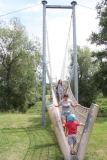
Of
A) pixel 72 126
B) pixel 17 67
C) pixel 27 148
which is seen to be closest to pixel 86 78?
pixel 17 67

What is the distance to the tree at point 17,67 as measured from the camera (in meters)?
22.0

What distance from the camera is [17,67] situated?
73.1 feet

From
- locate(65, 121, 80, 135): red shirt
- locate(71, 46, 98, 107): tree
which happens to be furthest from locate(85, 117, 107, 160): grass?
locate(71, 46, 98, 107): tree

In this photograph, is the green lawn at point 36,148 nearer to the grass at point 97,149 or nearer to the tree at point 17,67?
the grass at point 97,149

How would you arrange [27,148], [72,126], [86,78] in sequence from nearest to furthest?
[72,126] < [27,148] < [86,78]

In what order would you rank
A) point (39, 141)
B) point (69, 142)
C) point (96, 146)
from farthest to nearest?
point (39, 141) < point (96, 146) < point (69, 142)

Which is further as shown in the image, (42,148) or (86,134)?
(42,148)

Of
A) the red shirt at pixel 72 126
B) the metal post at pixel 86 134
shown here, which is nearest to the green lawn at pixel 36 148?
→ the red shirt at pixel 72 126

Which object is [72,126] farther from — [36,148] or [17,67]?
[17,67]

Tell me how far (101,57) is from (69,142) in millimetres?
14101

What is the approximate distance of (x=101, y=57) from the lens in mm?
17750

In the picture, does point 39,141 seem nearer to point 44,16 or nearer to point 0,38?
point 44,16

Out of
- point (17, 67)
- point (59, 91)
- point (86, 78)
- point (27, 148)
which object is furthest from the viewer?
A: point (86, 78)

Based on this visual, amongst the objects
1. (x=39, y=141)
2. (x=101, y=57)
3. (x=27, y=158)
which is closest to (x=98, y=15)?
(x=101, y=57)
